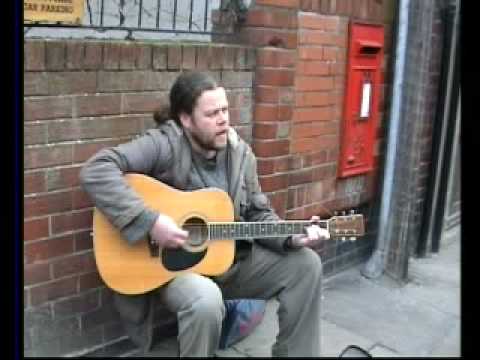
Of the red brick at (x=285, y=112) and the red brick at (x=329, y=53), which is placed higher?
the red brick at (x=329, y=53)

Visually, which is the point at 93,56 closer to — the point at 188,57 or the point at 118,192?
the point at 188,57

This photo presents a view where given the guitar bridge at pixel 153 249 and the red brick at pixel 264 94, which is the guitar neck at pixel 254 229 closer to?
the guitar bridge at pixel 153 249

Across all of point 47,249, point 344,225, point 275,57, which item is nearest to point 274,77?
point 275,57

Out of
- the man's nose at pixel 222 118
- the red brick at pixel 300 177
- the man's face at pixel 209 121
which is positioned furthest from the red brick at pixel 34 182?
the red brick at pixel 300 177

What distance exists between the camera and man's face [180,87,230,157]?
8.42 feet

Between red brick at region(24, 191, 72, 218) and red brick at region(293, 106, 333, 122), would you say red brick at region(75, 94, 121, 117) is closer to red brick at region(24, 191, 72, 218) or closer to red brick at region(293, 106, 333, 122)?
red brick at region(24, 191, 72, 218)

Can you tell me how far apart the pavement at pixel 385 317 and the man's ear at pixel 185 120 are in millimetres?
1084

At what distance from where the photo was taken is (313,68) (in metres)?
3.63

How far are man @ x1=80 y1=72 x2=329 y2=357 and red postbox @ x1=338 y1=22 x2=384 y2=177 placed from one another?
1391 mm

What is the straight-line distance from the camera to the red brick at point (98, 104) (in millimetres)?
2570
